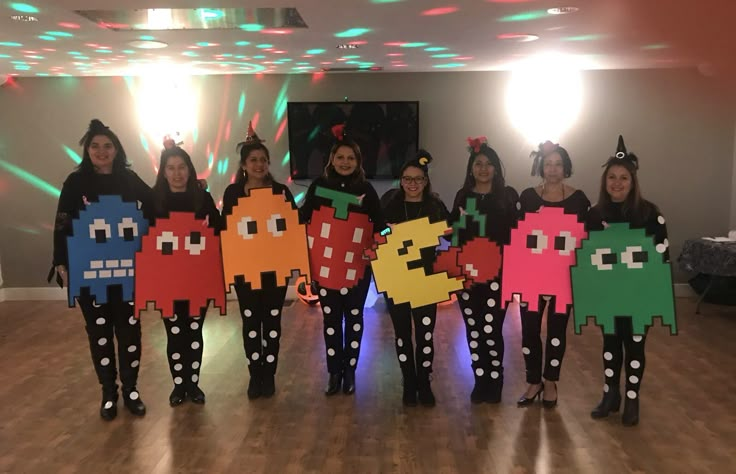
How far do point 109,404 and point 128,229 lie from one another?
2.83 feet

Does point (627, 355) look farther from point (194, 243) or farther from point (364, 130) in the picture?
point (364, 130)

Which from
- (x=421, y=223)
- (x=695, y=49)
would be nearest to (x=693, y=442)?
(x=421, y=223)

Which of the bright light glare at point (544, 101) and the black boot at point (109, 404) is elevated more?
the bright light glare at point (544, 101)

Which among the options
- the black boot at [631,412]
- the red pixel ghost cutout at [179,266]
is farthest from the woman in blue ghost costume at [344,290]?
the black boot at [631,412]

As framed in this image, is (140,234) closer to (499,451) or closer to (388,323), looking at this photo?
(499,451)

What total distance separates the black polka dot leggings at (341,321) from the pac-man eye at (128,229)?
0.92 m

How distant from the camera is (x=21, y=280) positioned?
5145 millimetres

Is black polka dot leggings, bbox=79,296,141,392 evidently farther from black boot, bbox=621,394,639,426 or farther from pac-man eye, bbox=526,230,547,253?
black boot, bbox=621,394,639,426

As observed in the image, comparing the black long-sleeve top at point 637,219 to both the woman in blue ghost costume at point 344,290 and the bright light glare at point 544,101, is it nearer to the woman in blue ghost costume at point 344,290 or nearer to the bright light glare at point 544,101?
the woman in blue ghost costume at point 344,290

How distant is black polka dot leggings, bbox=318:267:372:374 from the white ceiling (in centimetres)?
132

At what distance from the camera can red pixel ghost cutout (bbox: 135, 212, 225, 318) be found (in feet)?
8.45

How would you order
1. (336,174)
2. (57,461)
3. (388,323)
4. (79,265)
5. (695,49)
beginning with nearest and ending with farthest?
(57,461) → (79,265) → (336,174) → (695,49) → (388,323)

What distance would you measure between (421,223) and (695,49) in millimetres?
2561

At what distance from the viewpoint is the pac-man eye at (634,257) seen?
2420mm
